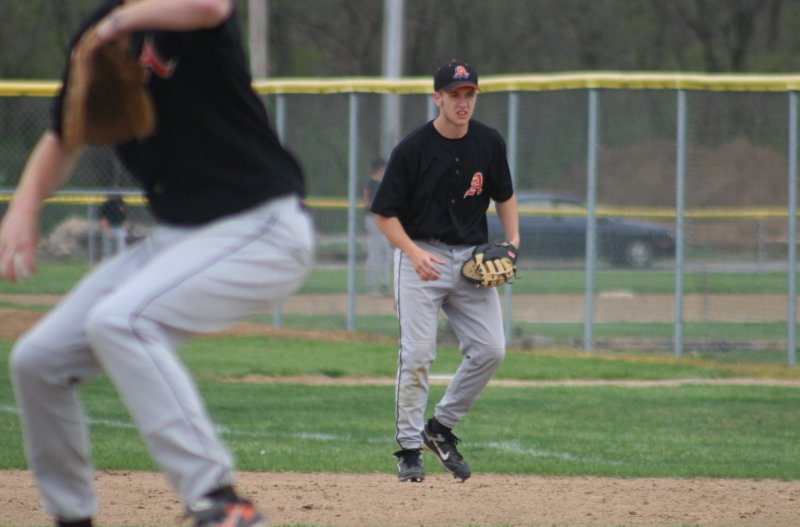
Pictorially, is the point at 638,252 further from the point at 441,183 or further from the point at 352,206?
the point at 441,183

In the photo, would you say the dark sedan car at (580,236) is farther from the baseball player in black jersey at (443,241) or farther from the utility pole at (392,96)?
the baseball player in black jersey at (443,241)

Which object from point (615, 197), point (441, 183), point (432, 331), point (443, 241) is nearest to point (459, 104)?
point (441, 183)

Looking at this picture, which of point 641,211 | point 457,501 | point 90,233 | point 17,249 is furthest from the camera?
point 90,233

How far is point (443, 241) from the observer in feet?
21.7

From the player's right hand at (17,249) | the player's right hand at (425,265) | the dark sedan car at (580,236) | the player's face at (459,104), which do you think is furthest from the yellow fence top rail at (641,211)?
the player's right hand at (17,249)

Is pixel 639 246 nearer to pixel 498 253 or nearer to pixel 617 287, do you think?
pixel 617 287

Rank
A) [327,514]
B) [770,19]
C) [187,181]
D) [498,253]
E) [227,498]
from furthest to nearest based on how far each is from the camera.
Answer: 1. [770,19]
2. [498,253]
3. [327,514]
4. [187,181]
5. [227,498]

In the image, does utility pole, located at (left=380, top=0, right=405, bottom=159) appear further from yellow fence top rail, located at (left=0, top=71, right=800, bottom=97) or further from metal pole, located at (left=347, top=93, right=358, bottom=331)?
metal pole, located at (left=347, top=93, right=358, bottom=331)

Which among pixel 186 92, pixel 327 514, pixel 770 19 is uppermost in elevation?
pixel 770 19

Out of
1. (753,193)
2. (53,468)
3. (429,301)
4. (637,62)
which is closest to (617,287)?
(753,193)

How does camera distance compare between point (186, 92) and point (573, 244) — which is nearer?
point (186, 92)

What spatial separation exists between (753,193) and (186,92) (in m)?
12.1

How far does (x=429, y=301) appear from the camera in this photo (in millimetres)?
6594

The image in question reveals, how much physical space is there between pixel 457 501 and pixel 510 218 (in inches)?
60.1
